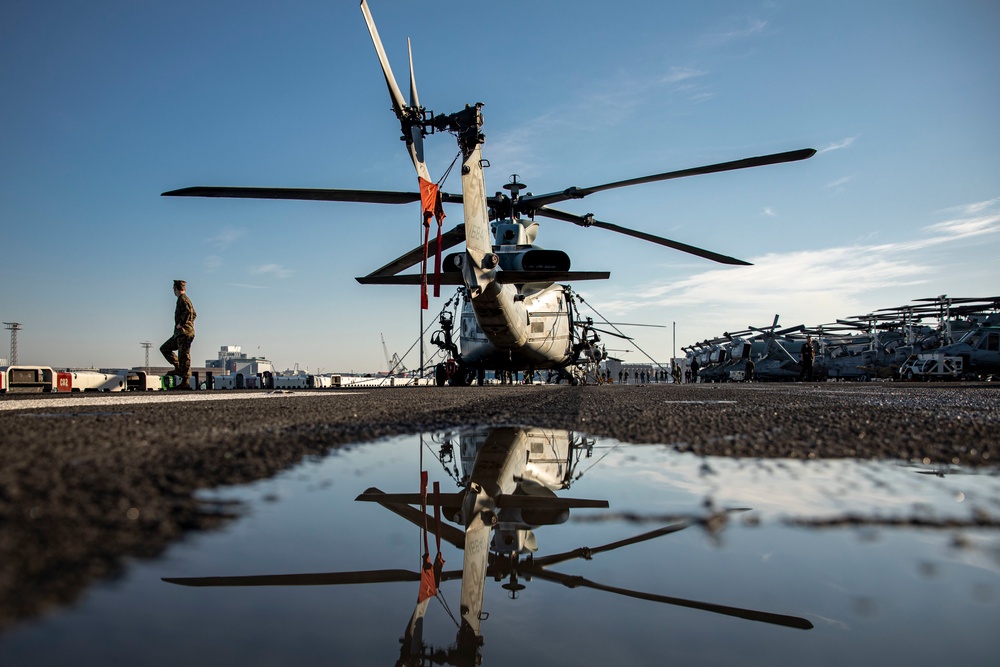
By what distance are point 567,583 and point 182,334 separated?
1263cm

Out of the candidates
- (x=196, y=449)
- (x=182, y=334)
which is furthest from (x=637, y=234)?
(x=196, y=449)

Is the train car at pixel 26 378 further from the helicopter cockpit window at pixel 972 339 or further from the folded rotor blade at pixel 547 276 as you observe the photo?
the helicopter cockpit window at pixel 972 339

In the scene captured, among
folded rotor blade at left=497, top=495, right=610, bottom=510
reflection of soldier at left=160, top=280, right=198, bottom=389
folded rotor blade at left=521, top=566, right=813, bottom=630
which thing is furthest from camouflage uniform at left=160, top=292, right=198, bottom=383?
folded rotor blade at left=521, top=566, right=813, bottom=630

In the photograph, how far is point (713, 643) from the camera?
35.6 inches

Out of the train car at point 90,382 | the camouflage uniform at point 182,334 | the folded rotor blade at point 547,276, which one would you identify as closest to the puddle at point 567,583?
the folded rotor blade at point 547,276

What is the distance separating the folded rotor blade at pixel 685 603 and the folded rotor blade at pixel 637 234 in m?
11.8

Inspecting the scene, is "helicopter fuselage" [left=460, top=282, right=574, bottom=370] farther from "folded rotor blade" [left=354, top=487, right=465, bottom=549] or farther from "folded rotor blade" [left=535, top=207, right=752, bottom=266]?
"folded rotor blade" [left=354, top=487, right=465, bottom=549]

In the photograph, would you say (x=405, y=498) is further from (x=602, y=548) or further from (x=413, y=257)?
(x=413, y=257)

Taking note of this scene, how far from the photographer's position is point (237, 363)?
309ft

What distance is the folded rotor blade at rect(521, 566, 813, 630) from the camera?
97 cm

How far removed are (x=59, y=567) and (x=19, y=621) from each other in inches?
9.0

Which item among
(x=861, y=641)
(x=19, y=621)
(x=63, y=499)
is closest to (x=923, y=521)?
(x=861, y=641)

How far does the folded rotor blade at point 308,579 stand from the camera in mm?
1025

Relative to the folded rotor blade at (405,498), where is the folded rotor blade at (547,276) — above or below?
above
